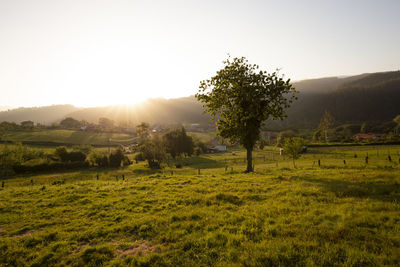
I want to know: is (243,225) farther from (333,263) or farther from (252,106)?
(252,106)

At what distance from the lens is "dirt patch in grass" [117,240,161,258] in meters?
8.13

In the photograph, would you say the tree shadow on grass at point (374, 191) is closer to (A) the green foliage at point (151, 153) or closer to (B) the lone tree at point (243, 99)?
(B) the lone tree at point (243, 99)

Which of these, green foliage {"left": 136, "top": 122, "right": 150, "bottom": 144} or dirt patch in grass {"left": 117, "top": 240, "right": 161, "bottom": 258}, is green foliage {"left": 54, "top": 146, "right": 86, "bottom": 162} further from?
dirt patch in grass {"left": 117, "top": 240, "right": 161, "bottom": 258}

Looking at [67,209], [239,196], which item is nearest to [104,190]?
[67,209]

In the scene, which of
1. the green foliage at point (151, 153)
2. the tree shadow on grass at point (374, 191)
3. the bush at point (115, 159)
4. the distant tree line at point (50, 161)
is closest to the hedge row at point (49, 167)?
the distant tree line at point (50, 161)

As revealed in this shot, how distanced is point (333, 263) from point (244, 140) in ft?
76.5

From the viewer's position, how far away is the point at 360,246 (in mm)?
7125

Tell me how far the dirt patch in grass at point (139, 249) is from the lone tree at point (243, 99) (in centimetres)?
2043

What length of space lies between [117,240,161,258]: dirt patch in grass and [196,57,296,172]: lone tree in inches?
804

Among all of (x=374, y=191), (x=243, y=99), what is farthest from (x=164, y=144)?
(x=374, y=191)

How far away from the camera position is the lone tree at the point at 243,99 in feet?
88.4

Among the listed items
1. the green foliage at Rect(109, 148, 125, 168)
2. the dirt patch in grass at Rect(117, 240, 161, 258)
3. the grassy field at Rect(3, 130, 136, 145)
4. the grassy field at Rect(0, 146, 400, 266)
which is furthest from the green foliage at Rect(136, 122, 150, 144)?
the dirt patch in grass at Rect(117, 240, 161, 258)

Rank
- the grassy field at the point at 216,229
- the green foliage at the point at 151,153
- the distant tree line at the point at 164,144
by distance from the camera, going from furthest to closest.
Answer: the distant tree line at the point at 164,144
the green foliage at the point at 151,153
the grassy field at the point at 216,229

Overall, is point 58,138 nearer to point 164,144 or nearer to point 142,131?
point 164,144
